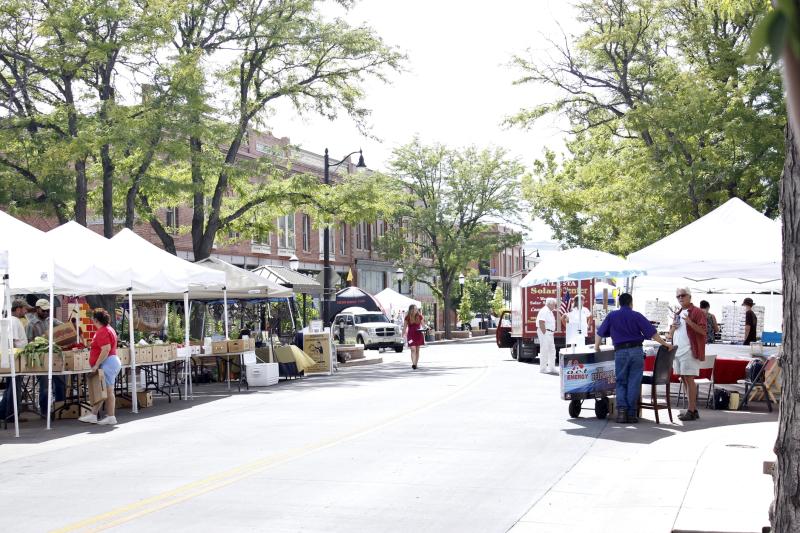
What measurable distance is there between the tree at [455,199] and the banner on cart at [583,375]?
154 feet

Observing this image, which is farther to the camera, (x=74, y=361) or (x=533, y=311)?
(x=533, y=311)

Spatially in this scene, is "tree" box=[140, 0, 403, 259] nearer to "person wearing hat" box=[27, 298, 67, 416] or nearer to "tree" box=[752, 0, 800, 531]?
"person wearing hat" box=[27, 298, 67, 416]

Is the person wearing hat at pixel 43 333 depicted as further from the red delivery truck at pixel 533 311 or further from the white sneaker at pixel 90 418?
the red delivery truck at pixel 533 311

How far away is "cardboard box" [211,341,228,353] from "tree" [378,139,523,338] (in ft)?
125

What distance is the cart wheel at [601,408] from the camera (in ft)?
51.1

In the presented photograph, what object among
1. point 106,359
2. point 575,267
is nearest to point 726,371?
point 575,267

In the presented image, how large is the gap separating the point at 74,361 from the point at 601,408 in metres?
8.25

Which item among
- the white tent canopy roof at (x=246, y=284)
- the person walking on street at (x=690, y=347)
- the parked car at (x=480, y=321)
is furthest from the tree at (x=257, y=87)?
the parked car at (x=480, y=321)

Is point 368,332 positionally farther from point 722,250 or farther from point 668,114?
point 722,250

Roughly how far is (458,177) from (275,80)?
29244 mm

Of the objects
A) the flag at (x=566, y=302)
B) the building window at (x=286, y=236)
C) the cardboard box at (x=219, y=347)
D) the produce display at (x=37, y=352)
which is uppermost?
the building window at (x=286, y=236)

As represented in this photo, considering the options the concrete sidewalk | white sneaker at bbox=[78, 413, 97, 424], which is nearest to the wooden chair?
the concrete sidewalk

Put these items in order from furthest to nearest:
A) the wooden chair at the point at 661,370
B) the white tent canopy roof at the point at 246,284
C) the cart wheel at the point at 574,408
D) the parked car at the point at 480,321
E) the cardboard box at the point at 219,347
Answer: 1. the parked car at the point at 480,321
2. the white tent canopy roof at the point at 246,284
3. the cardboard box at the point at 219,347
4. the cart wheel at the point at 574,408
5. the wooden chair at the point at 661,370

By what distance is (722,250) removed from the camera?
18.1 meters
